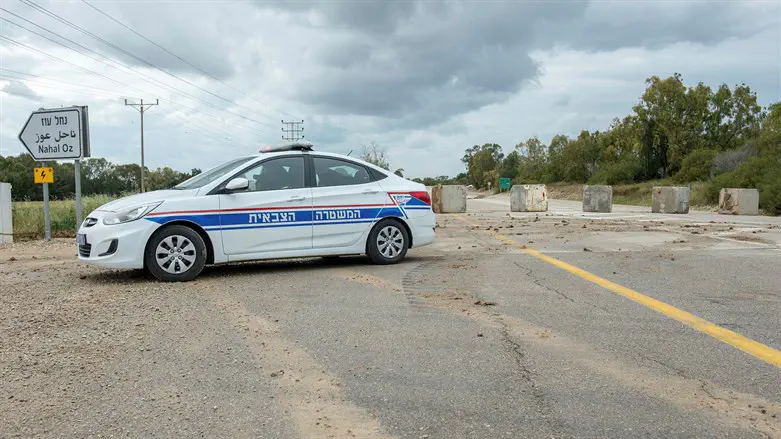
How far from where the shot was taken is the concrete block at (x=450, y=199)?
25125 mm

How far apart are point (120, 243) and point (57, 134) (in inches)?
333

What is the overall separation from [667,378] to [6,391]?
4179 mm

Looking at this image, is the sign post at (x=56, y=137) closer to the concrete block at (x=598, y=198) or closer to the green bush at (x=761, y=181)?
the concrete block at (x=598, y=198)

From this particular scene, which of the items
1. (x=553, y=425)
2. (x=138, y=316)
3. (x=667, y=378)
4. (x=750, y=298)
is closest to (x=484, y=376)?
(x=553, y=425)

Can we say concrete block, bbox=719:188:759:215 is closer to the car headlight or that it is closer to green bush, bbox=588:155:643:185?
the car headlight

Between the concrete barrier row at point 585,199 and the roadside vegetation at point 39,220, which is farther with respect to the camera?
the concrete barrier row at point 585,199

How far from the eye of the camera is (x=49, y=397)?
12.7ft

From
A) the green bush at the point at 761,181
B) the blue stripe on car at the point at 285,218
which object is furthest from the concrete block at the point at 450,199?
the blue stripe on car at the point at 285,218

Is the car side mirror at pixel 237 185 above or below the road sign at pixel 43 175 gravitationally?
below

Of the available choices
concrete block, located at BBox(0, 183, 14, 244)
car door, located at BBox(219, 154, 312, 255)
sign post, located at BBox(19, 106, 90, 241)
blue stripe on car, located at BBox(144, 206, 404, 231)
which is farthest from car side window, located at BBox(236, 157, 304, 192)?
concrete block, located at BBox(0, 183, 14, 244)

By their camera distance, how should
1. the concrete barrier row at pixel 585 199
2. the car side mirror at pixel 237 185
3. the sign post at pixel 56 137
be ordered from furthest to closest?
the concrete barrier row at pixel 585 199 → the sign post at pixel 56 137 → the car side mirror at pixel 237 185

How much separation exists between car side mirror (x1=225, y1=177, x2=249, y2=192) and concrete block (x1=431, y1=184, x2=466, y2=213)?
56.7ft

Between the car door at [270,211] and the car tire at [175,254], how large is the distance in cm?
41

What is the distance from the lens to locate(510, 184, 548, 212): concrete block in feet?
83.5
